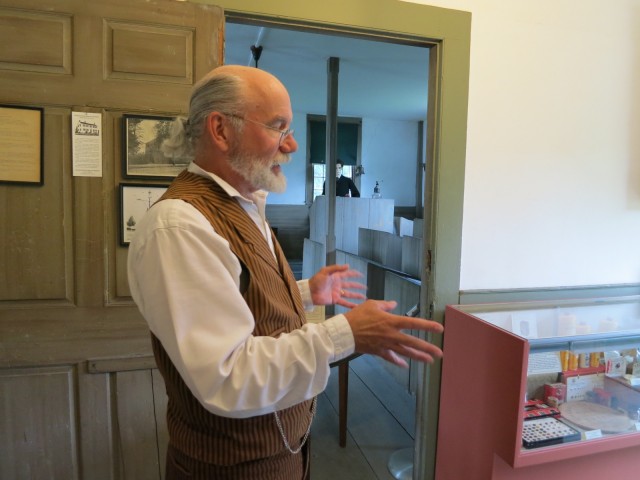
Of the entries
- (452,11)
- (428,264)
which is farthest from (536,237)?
(452,11)

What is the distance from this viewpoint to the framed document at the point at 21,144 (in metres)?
1.40

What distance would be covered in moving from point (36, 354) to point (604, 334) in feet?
6.79

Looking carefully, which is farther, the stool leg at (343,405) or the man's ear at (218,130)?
the stool leg at (343,405)

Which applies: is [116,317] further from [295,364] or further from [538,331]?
[538,331]

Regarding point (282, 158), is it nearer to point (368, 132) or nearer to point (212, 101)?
point (212, 101)

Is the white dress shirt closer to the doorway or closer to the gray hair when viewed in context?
the gray hair

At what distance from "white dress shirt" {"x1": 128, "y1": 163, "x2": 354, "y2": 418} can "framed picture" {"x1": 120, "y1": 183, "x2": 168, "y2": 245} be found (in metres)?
0.74

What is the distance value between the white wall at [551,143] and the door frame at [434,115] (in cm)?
6

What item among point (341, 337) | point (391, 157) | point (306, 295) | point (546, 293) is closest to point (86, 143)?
point (306, 295)

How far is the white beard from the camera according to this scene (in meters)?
0.97

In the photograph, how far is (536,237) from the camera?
2025 mm

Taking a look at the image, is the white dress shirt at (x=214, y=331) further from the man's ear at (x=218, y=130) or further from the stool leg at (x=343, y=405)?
the stool leg at (x=343, y=405)

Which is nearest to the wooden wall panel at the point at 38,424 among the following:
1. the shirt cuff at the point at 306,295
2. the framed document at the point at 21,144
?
the framed document at the point at 21,144

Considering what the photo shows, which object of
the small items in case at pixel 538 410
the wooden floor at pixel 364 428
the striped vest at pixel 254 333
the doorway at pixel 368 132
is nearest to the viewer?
the striped vest at pixel 254 333
